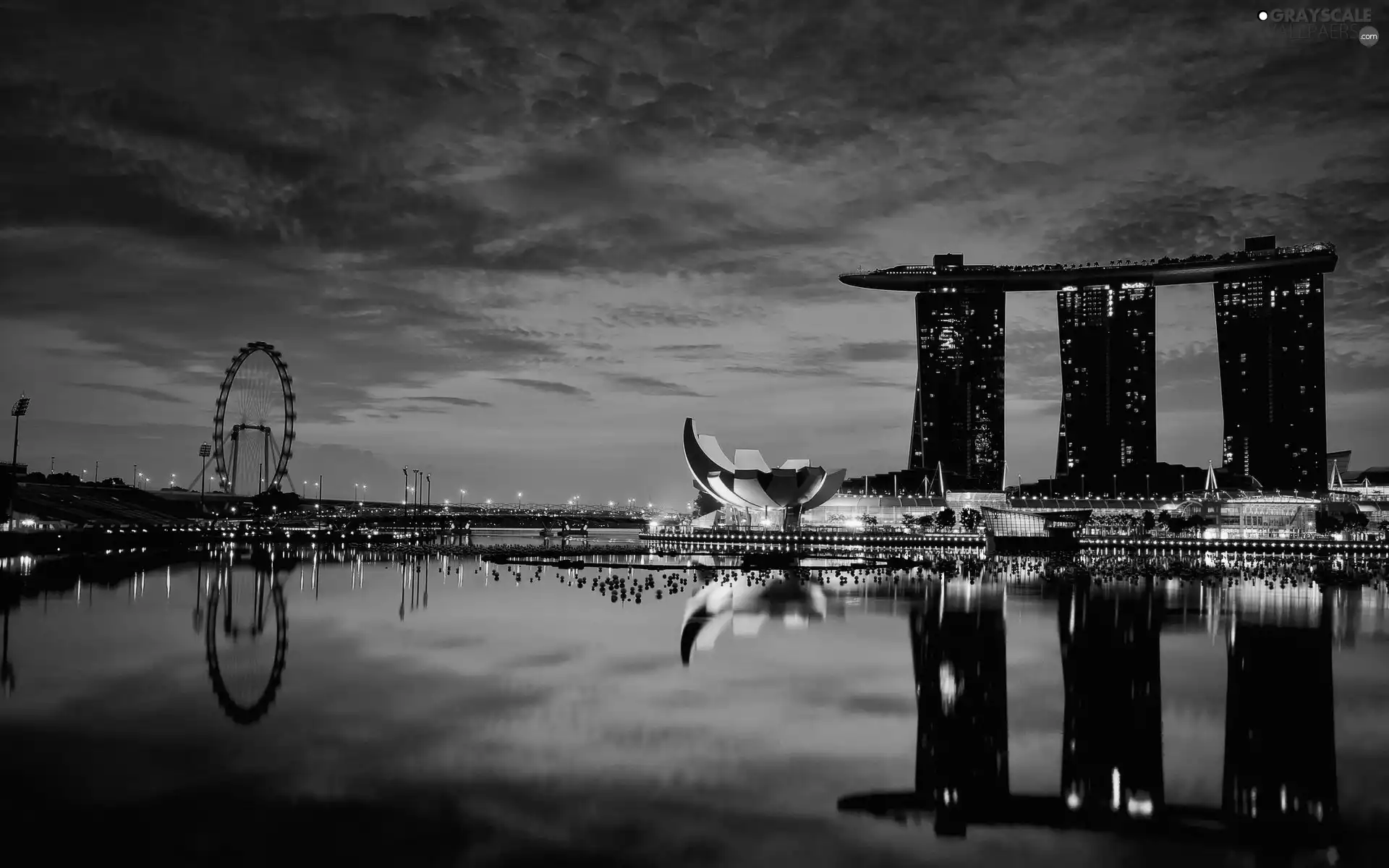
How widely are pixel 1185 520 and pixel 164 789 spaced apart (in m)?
101

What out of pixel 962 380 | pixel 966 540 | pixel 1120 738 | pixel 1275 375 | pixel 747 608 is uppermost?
pixel 962 380

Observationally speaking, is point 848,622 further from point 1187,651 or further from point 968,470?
point 968,470

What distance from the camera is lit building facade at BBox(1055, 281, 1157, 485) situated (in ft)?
548

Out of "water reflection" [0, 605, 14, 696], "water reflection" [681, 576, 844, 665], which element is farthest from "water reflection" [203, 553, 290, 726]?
"water reflection" [681, 576, 844, 665]

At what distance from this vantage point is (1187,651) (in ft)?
84.5

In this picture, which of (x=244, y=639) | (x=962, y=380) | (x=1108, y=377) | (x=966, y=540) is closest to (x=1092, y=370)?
(x=1108, y=377)

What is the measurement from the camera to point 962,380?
17238cm

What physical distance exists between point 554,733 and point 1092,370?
551ft

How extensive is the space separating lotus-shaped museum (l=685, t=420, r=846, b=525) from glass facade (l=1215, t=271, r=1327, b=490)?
296 ft

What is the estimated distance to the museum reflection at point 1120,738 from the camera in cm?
1323

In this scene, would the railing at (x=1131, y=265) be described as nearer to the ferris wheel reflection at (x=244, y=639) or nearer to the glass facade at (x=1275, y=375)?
the glass facade at (x=1275, y=375)

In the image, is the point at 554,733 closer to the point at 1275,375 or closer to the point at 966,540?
the point at 966,540

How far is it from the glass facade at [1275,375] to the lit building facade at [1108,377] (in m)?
14.0

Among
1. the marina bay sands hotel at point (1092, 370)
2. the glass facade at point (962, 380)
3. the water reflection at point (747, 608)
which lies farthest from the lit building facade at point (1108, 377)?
the water reflection at point (747, 608)
